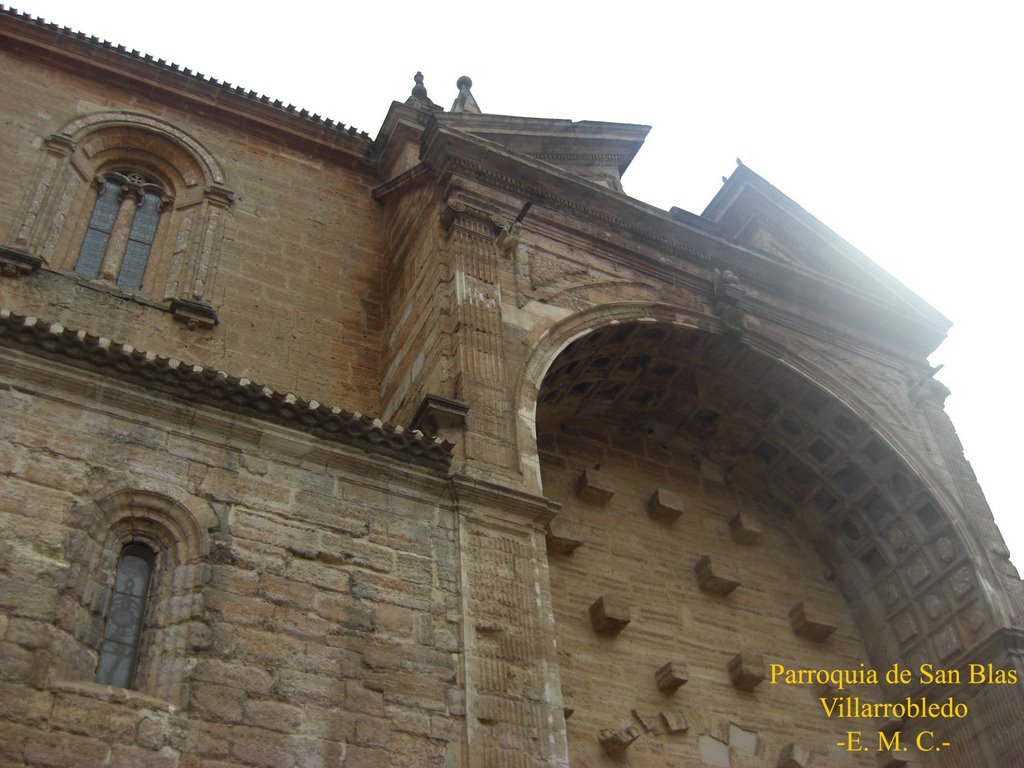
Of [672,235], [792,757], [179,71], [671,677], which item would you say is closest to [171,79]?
[179,71]

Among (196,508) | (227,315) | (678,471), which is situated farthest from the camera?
(678,471)

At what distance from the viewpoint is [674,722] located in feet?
32.9

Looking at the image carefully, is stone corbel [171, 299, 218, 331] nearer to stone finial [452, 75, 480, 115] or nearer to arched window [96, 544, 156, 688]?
arched window [96, 544, 156, 688]

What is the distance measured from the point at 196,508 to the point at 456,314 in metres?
3.40

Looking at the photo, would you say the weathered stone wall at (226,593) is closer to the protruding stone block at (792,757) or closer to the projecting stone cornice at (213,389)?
the projecting stone cornice at (213,389)

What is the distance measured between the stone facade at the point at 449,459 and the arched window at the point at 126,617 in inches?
1.3

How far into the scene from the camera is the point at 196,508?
716cm

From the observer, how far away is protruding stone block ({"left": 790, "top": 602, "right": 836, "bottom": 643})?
38.5 ft

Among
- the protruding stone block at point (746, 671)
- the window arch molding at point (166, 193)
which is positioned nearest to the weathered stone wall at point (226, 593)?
the window arch molding at point (166, 193)

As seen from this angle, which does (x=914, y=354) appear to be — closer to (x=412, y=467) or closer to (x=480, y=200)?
(x=480, y=200)

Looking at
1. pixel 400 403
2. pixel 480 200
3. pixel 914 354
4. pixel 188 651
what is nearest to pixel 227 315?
pixel 400 403

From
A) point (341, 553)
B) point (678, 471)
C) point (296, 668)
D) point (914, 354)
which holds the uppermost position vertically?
point (914, 354)

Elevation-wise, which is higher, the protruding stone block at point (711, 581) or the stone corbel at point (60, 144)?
the stone corbel at point (60, 144)

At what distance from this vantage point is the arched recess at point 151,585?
6.26m
